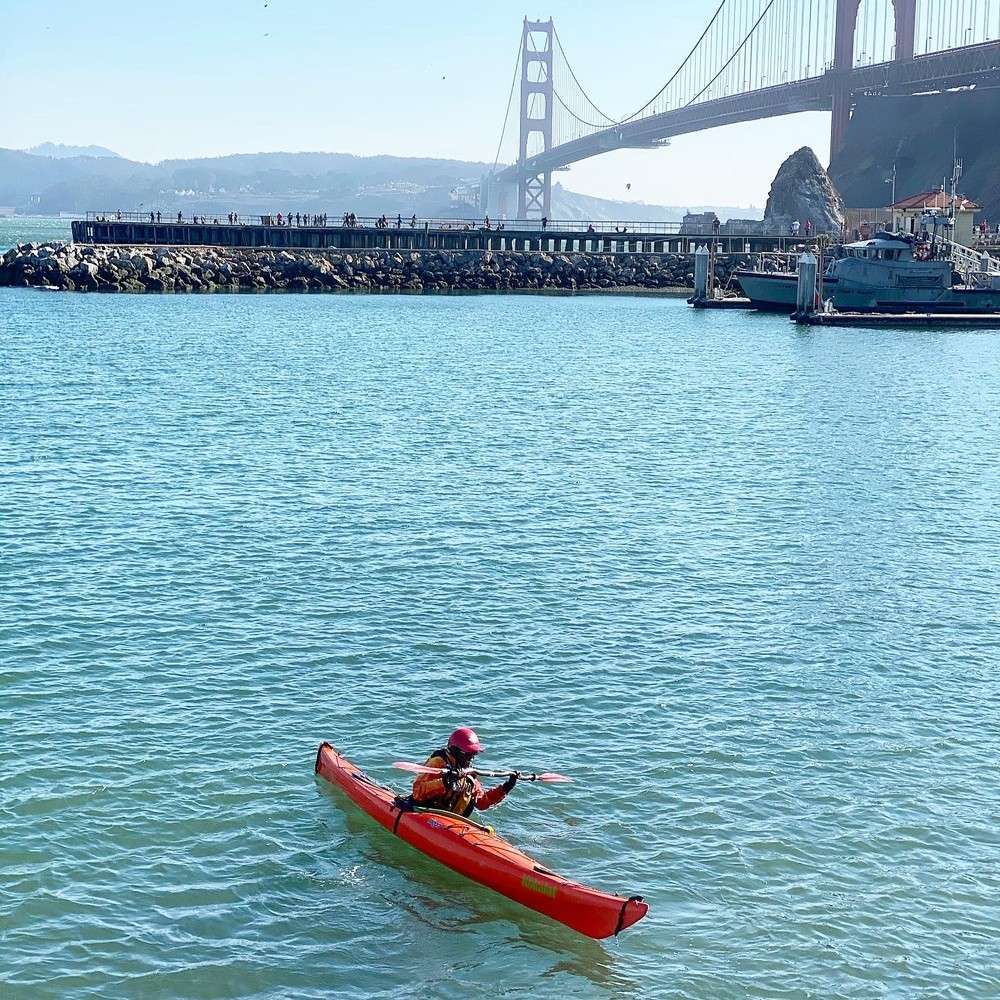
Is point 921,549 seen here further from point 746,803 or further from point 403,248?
point 403,248

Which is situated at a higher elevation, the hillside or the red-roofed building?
the hillside

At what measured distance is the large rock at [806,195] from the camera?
140m

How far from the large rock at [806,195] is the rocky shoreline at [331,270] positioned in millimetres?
23006

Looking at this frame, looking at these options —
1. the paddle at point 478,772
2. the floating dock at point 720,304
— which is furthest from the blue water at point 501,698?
the floating dock at point 720,304

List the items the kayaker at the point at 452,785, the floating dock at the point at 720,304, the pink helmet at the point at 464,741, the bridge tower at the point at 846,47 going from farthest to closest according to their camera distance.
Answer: the bridge tower at the point at 846,47 < the floating dock at the point at 720,304 < the kayaker at the point at 452,785 < the pink helmet at the point at 464,741

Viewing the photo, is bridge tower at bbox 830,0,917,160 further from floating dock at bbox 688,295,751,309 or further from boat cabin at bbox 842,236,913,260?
boat cabin at bbox 842,236,913,260

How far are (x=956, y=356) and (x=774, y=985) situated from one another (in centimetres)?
6502

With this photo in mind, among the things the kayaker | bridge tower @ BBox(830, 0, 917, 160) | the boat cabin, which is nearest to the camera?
the kayaker

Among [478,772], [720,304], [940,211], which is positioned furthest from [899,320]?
[478,772]

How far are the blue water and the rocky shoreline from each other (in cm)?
6297

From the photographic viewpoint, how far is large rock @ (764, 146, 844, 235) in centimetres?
14000

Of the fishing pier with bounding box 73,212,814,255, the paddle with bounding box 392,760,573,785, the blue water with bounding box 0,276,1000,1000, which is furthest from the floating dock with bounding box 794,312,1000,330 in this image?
the paddle with bounding box 392,760,573,785

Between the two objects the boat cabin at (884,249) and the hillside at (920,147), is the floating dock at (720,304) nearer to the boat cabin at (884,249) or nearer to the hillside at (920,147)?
the boat cabin at (884,249)

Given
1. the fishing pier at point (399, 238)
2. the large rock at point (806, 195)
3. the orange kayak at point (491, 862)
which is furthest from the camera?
the large rock at point (806, 195)
